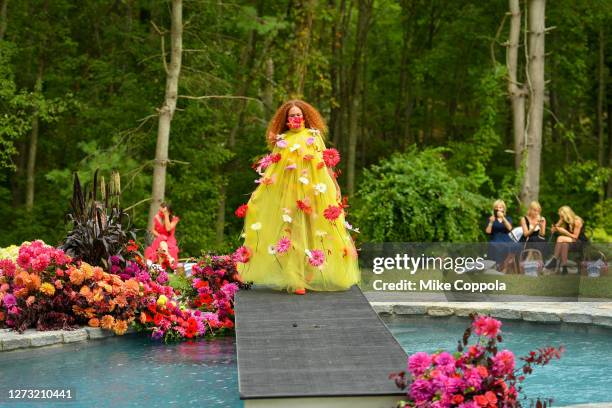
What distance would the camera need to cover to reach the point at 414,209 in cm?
1451

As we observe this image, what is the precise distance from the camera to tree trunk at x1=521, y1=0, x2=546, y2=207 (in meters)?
20.1

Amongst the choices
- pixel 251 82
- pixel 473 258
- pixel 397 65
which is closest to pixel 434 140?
pixel 397 65

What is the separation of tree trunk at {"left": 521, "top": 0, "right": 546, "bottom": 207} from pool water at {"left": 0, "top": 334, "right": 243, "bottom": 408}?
1142cm

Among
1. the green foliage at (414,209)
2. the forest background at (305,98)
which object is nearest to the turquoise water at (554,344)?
the green foliage at (414,209)

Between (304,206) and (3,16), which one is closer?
(304,206)

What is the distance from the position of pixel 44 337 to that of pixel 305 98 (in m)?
17.7

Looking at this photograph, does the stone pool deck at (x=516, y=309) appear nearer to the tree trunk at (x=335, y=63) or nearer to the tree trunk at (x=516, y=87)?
the tree trunk at (x=516, y=87)

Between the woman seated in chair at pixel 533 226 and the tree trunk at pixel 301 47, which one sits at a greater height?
the tree trunk at pixel 301 47

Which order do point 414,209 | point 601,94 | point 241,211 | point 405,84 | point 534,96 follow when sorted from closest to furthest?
1. point 241,211
2. point 414,209
3. point 534,96
4. point 601,94
5. point 405,84

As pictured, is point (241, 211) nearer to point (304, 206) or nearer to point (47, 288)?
point (304, 206)

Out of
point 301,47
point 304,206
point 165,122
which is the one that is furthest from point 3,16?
point 304,206

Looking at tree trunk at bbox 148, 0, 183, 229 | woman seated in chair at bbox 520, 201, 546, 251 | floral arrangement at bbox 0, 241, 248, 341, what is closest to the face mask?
floral arrangement at bbox 0, 241, 248, 341

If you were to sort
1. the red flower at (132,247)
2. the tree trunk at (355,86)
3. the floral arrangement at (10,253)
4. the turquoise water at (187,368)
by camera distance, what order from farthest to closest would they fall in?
the tree trunk at (355,86) < the floral arrangement at (10,253) < the red flower at (132,247) < the turquoise water at (187,368)

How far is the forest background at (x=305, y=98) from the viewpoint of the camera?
19562mm
